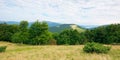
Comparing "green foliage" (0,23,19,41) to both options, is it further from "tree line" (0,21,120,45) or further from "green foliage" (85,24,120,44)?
"green foliage" (85,24,120,44)

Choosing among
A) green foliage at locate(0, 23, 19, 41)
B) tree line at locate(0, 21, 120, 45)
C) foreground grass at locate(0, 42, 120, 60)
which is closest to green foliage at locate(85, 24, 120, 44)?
tree line at locate(0, 21, 120, 45)

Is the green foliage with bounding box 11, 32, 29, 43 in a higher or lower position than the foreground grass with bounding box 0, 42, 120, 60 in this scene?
lower

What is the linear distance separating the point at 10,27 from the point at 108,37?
129ft

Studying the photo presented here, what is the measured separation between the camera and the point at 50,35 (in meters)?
60.9

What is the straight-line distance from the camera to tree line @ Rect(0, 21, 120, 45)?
5975 cm

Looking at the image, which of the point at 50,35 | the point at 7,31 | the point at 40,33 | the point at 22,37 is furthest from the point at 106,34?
the point at 7,31

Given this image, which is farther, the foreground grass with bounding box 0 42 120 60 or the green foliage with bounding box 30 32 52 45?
the green foliage with bounding box 30 32 52 45

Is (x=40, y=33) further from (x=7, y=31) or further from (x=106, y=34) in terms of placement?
(x=7, y=31)

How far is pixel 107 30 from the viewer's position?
71.8 m


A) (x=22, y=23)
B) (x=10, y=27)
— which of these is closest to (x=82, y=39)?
(x=22, y=23)

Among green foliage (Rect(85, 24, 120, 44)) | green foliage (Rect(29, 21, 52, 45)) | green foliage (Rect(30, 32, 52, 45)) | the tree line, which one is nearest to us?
green foliage (Rect(30, 32, 52, 45))

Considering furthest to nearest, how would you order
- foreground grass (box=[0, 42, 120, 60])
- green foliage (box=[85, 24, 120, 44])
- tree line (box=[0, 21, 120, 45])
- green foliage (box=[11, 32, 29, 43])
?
1. green foliage (box=[85, 24, 120, 44])
2. green foliage (box=[11, 32, 29, 43])
3. tree line (box=[0, 21, 120, 45])
4. foreground grass (box=[0, 42, 120, 60])

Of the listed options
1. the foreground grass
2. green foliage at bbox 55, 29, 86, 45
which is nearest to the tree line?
green foliage at bbox 55, 29, 86, 45

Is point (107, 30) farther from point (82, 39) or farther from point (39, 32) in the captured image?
point (39, 32)
